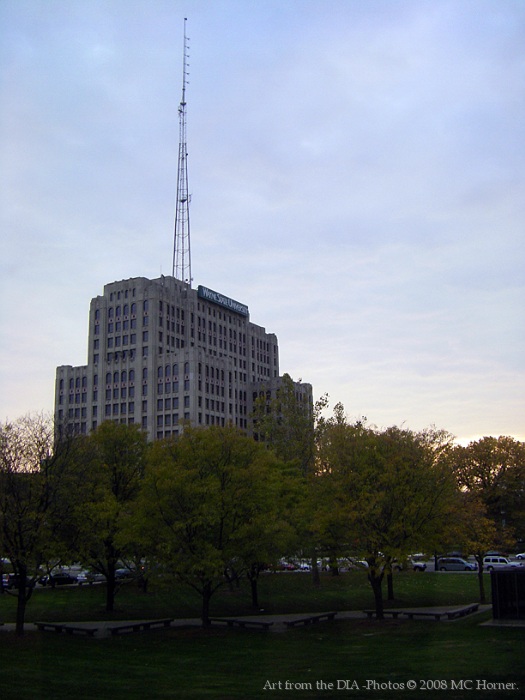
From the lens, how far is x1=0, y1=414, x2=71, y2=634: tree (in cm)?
3247

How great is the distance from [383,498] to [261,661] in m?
13.0

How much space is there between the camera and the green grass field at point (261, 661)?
19.5 metres

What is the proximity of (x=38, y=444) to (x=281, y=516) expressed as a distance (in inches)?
588

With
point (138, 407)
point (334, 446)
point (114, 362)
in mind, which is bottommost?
point (334, 446)

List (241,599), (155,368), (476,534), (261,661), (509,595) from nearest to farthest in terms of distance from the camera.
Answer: (261,661) → (509,595) → (476,534) → (241,599) → (155,368)

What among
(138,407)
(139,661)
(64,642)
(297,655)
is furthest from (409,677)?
(138,407)

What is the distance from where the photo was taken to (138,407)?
4872 inches

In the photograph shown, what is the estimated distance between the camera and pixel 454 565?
70.2 metres

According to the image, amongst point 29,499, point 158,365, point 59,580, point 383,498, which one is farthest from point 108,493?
point 158,365

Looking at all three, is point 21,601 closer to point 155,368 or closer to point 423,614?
point 423,614

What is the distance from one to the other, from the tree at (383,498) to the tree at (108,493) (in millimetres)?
11567

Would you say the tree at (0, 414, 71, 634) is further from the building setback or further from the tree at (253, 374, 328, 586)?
the building setback

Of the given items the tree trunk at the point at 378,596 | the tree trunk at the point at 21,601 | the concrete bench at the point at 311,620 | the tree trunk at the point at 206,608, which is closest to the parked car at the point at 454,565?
the concrete bench at the point at 311,620

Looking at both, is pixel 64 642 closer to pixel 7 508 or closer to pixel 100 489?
pixel 7 508
